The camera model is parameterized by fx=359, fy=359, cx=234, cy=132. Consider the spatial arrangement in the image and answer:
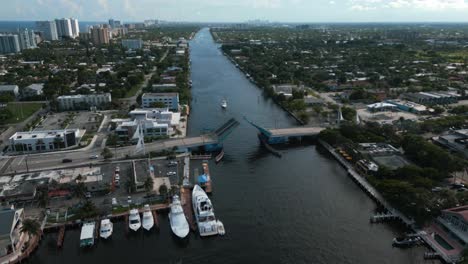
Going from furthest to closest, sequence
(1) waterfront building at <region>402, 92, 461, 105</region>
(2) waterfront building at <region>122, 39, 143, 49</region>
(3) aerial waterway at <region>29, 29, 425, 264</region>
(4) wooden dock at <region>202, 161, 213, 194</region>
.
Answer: (2) waterfront building at <region>122, 39, 143, 49</region> → (1) waterfront building at <region>402, 92, 461, 105</region> → (4) wooden dock at <region>202, 161, 213, 194</region> → (3) aerial waterway at <region>29, 29, 425, 264</region>

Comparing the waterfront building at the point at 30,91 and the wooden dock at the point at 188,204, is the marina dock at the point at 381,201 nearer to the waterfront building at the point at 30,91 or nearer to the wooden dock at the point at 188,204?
the wooden dock at the point at 188,204

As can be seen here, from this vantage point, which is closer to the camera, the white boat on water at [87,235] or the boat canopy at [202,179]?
the white boat on water at [87,235]

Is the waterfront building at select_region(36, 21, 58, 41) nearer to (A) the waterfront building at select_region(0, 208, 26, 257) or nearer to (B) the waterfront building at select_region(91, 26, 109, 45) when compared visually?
(B) the waterfront building at select_region(91, 26, 109, 45)

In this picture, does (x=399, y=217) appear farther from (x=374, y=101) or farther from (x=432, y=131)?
(x=374, y=101)

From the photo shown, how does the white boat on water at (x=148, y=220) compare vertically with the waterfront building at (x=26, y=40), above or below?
below

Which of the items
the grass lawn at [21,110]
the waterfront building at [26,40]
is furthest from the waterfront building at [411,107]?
the waterfront building at [26,40]

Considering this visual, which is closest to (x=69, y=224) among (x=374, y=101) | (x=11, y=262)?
(x=11, y=262)

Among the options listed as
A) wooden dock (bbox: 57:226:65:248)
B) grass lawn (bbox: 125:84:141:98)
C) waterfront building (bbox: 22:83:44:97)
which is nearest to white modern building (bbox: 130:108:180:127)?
grass lawn (bbox: 125:84:141:98)
